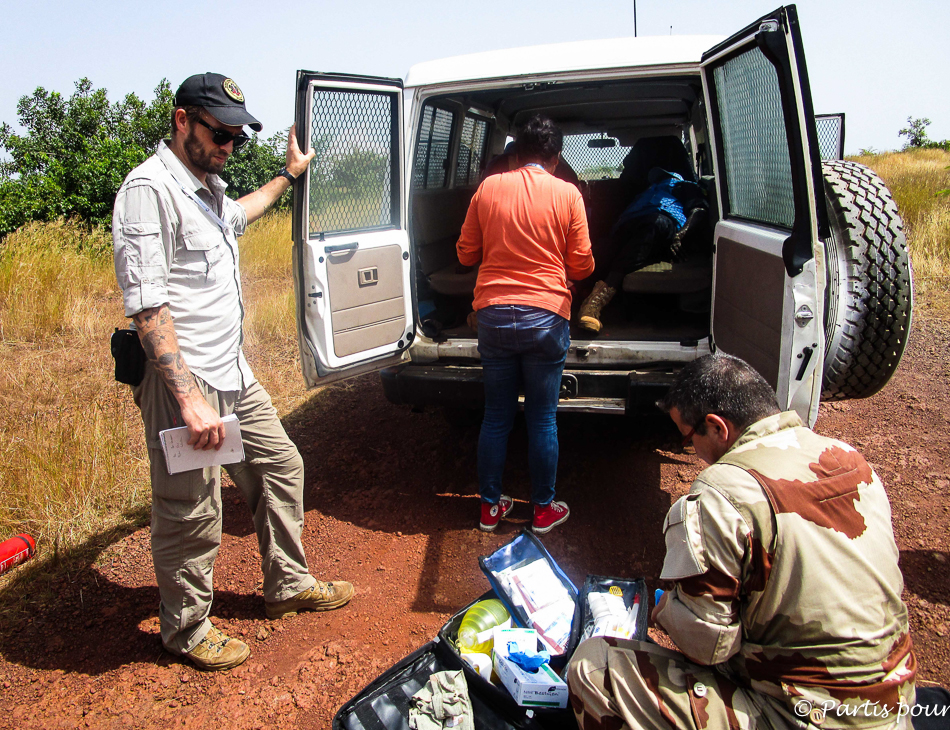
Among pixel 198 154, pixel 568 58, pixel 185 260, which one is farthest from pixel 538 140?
pixel 185 260

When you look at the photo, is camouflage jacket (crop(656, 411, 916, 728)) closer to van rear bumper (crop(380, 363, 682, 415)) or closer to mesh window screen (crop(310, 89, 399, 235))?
van rear bumper (crop(380, 363, 682, 415))

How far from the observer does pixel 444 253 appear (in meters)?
4.46

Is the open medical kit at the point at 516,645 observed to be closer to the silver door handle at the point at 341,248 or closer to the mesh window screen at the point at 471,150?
the silver door handle at the point at 341,248

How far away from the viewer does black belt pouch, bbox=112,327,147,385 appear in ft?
7.16

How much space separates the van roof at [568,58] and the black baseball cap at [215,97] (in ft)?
4.24

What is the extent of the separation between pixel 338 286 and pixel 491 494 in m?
1.23

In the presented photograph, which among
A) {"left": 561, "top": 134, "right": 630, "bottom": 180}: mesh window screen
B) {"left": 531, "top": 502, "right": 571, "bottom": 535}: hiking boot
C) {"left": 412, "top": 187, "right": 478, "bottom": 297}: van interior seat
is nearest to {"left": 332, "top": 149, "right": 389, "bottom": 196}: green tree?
{"left": 412, "top": 187, "right": 478, "bottom": 297}: van interior seat

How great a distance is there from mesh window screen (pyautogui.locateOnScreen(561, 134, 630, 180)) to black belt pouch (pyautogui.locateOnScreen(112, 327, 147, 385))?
422cm

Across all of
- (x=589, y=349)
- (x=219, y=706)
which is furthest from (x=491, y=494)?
(x=219, y=706)

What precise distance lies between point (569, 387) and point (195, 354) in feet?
5.70

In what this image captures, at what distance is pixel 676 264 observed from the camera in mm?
3828

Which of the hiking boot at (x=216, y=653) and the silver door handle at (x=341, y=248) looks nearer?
the hiking boot at (x=216, y=653)

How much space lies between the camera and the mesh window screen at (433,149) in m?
4.05

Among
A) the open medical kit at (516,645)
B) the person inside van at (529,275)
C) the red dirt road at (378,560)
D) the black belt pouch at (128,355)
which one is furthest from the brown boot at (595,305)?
the black belt pouch at (128,355)
